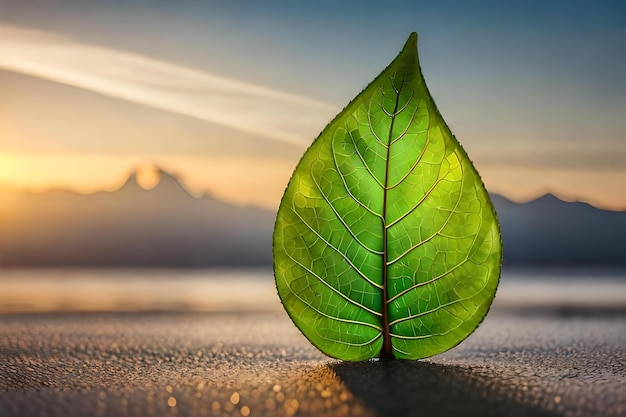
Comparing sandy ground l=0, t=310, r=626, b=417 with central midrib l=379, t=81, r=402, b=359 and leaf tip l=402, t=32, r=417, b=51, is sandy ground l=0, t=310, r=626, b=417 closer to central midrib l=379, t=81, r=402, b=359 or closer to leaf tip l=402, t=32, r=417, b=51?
central midrib l=379, t=81, r=402, b=359

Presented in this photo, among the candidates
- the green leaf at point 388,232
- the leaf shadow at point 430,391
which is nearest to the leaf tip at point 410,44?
the green leaf at point 388,232

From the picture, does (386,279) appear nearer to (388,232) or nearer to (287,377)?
(388,232)

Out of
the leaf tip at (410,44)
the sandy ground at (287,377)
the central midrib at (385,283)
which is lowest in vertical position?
the sandy ground at (287,377)

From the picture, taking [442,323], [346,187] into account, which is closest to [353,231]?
[346,187]

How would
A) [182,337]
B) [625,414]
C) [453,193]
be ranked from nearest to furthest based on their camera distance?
[625,414], [453,193], [182,337]

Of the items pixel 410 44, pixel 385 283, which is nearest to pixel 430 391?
pixel 385 283

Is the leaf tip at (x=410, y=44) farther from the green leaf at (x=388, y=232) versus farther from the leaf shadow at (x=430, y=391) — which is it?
the leaf shadow at (x=430, y=391)

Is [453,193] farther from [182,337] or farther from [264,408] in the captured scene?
[182,337]
